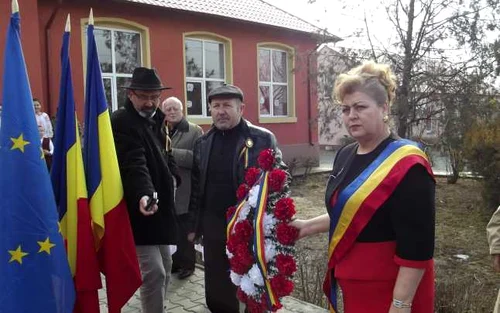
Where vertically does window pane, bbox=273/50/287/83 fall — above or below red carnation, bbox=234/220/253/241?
above

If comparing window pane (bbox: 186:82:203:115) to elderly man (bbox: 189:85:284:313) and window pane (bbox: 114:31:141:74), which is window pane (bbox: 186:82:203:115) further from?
elderly man (bbox: 189:85:284:313)

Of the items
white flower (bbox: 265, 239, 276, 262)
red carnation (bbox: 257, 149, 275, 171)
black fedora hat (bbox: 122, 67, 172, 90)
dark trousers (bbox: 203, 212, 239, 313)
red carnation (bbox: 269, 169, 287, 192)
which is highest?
black fedora hat (bbox: 122, 67, 172, 90)

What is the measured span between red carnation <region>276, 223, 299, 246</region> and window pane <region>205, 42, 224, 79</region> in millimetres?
11745

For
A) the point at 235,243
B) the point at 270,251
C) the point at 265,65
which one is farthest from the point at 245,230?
the point at 265,65

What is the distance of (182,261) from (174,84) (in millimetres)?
7995

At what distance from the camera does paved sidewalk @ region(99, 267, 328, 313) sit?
441 cm

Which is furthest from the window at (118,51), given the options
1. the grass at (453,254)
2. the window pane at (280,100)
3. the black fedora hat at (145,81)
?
the black fedora hat at (145,81)

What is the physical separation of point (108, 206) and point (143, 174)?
1.03 ft

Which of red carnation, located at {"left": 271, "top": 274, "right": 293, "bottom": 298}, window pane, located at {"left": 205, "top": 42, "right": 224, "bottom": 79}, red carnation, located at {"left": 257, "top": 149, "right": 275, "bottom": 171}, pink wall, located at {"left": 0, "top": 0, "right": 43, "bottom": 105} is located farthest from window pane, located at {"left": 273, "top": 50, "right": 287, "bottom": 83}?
red carnation, located at {"left": 271, "top": 274, "right": 293, "bottom": 298}

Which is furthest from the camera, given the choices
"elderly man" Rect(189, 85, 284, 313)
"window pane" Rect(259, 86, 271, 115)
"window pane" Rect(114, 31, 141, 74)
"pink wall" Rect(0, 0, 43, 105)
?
"window pane" Rect(259, 86, 271, 115)

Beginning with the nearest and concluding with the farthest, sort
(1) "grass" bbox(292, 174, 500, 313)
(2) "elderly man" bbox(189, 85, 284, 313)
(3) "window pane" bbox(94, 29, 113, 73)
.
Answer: (2) "elderly man" bbox(189, 85, 284, 313) → (1) "grass" bbox(292, 174, 500, 313) → (3) "window pane" bbox(94, 29, 113, 73)

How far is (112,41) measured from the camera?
11500 millimetres

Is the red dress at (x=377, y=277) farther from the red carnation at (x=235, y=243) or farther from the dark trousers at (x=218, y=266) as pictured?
the dark trousers at (x=218, y=266)

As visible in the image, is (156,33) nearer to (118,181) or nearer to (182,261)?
(182,261)
